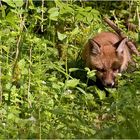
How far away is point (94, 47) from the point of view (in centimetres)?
789

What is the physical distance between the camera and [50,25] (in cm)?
905

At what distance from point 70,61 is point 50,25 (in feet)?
2.75

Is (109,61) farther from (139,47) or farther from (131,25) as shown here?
(131,25)

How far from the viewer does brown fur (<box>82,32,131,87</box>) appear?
771cm

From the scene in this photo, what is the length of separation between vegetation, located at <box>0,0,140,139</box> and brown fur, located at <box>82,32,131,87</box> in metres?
0.18

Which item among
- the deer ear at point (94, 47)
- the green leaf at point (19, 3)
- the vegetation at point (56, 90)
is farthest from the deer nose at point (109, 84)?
the green leaf at point (19, 3)

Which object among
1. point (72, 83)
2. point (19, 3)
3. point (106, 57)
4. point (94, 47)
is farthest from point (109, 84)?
point (19, 3)

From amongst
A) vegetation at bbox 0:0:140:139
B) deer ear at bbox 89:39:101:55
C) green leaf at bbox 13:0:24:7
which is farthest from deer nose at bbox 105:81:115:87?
green leaf at bbox 13:0:24:7

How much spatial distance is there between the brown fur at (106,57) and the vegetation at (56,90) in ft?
0.60

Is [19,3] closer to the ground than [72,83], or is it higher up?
higher up

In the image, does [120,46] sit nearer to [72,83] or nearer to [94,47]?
[94,47]

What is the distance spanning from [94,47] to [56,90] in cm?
112

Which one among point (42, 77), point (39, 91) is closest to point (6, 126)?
point (39, 91)

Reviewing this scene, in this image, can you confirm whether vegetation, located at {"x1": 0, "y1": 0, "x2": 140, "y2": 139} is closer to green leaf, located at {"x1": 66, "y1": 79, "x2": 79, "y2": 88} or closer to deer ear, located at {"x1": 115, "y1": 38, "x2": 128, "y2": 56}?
green leaf, located at {"x1": 66, "y1": 79, "x2": 79, "y2": 88}
